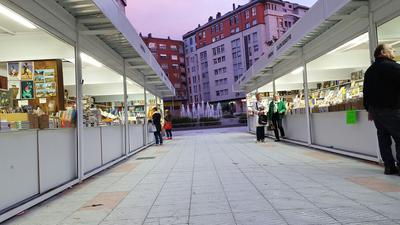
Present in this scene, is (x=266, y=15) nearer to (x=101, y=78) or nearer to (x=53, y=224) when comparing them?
(x=101, y=78)

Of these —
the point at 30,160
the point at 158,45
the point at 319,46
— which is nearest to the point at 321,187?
the point at 30,160

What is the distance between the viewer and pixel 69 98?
7.38 meters

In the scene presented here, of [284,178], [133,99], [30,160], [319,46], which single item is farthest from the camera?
[133,99]

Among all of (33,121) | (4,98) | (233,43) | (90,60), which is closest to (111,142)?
(90,60)

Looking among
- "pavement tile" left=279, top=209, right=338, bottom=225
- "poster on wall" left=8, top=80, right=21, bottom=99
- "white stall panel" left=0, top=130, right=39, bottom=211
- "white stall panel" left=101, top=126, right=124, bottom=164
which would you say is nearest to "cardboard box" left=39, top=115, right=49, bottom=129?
"white stall panel" left=0, top=130, right=39, bottom=211

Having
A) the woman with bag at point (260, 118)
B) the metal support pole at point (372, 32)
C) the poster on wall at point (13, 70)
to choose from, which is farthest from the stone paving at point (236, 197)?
the woman with bag at point (260, 118)

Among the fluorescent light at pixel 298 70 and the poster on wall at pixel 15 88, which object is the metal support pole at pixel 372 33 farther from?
the poster on wall at pixel 15 88

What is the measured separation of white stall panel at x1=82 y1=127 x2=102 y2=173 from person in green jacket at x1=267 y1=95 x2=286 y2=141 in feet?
23.7

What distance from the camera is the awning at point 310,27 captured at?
709 cm

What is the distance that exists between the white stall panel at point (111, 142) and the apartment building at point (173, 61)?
265ft

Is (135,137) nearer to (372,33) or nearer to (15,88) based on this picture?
(15,88)

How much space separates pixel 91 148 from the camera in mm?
7992

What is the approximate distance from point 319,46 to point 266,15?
66725 mm

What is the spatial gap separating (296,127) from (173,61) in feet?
276
